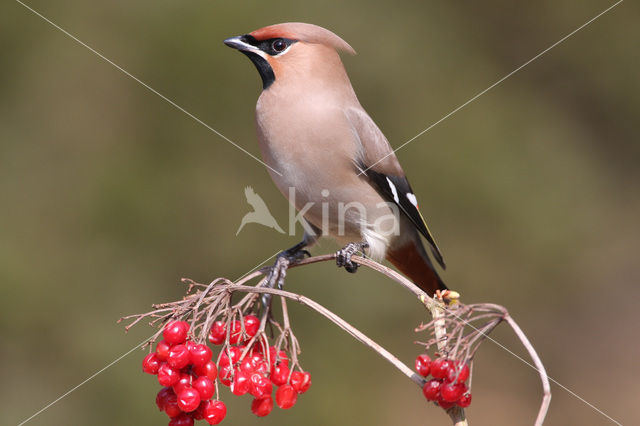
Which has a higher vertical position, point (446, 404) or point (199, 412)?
point (446, 404)

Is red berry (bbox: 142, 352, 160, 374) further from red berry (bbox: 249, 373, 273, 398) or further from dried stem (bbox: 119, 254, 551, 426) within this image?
red berry (bbox: 249, 373, 273, 398)

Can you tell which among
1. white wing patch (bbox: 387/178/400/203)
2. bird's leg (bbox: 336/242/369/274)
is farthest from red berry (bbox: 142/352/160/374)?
white wing patch (bbox: 387/178/400/203)

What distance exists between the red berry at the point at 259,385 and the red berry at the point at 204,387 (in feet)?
0.28

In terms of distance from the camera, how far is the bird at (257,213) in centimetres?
394

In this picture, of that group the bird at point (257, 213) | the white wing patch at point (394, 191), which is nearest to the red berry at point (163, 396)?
the white wing patch at point (394, 191)

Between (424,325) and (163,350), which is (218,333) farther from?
(424,325)

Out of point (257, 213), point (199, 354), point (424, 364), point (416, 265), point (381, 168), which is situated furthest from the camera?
point (257, 213)

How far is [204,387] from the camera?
55.9 inches

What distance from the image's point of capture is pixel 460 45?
15.1ft

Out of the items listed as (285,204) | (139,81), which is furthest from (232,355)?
(139,81)

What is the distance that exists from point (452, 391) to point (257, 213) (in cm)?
294

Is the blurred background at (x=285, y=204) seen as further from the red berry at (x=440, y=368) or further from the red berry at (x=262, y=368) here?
the red berry at (x=440, y=368)

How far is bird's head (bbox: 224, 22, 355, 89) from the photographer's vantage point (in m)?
2.22

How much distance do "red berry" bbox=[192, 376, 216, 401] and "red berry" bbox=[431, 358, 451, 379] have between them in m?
Result: 0.43
